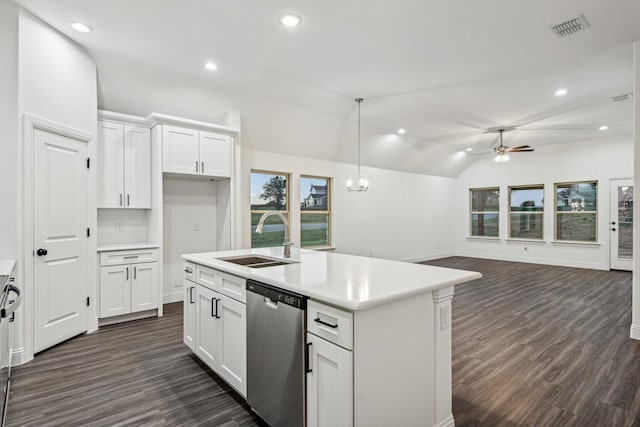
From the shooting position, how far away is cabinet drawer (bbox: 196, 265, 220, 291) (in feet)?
8.20

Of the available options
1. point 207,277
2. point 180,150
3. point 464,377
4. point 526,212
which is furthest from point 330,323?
point 526,212

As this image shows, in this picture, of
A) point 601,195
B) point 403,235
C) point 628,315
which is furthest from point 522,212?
point 628,315

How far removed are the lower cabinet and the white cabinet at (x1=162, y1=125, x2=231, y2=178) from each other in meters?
1.28

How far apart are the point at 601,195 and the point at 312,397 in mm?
8869

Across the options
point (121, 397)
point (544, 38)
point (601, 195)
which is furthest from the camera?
point (601, 195)

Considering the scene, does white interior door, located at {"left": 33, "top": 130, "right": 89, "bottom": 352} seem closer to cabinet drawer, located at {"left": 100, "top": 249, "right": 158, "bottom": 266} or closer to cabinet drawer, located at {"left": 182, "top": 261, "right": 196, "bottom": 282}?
cabinet drawer, located at {"left": 100, "top": 249, "right": 158, "bottom": 266}

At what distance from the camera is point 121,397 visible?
2348 millimetres

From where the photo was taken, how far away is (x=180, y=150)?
431 cm

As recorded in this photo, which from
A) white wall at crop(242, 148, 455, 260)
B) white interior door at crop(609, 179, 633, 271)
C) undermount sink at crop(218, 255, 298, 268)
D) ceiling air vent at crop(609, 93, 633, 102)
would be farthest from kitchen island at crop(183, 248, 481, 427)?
white interior door at crop(609, 179, 633, 271)

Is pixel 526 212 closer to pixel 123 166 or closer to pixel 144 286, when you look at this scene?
pixel 144 286

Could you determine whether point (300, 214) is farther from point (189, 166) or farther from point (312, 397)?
point (312, 397)

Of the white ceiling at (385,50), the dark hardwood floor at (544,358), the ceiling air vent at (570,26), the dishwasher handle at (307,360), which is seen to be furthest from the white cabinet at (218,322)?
the ceiling air vent at (570,26)

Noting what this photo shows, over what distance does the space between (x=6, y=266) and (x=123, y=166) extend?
1918 millimetres

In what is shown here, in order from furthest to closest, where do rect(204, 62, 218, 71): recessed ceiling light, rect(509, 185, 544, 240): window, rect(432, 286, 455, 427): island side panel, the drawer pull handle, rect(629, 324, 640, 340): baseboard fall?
1. rect(509, 185, 544, 240): window
2. rect(204, 62, 218, 71): recessed ceiling light
3. rect(629, 324, 640, 340): baseboard
4. rect(432, 286, 455, 427): island side panel
5. the drawer pull handle
